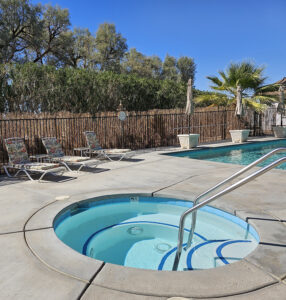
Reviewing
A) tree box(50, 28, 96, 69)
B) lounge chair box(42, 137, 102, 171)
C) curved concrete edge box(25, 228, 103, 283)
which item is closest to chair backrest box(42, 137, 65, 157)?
lounge chair box(42, 137, 102, 171)

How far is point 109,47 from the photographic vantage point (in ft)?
97.2

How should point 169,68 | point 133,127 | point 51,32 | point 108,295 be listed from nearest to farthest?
point 108,295
point 133,127
point 51,32
point 169,68

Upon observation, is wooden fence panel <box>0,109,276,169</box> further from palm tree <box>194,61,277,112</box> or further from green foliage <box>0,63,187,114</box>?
green foliage <box>0,63,187,114</box>

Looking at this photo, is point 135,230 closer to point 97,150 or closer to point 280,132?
point 97,150

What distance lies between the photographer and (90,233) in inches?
169

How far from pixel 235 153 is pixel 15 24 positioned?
19.6 m

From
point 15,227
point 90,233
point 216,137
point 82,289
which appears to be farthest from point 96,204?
point 216,137

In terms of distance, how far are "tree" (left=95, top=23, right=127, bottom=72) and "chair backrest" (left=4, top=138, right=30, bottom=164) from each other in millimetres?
23239

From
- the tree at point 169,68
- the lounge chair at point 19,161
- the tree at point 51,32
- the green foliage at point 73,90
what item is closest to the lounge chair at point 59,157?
the lounge chair at point 19,161

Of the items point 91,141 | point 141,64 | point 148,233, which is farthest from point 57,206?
point 141,64

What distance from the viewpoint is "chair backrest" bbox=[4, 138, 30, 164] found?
688cm

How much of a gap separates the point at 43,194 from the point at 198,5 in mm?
11090

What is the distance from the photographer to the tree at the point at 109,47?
2894cm

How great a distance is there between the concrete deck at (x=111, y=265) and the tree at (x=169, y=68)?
33.5 meters
